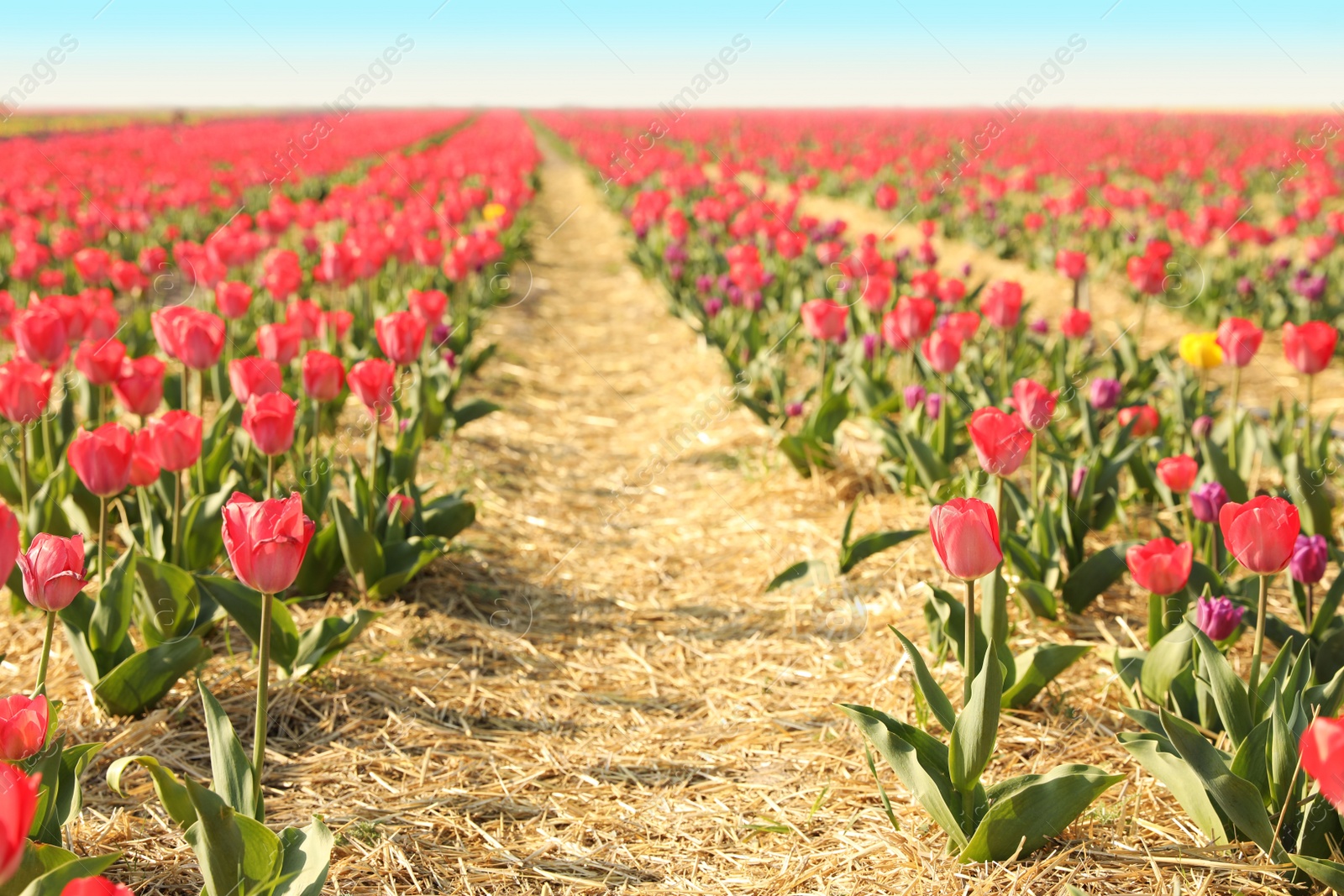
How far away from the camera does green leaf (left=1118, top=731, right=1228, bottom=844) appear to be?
2.21 meters

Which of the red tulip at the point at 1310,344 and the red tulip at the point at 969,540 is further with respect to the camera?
the red tulip at the point at 1310,344

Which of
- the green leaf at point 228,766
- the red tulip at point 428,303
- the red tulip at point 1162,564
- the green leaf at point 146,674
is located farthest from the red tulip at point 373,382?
the red tulip at point 1162,564

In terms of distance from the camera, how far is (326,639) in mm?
2936

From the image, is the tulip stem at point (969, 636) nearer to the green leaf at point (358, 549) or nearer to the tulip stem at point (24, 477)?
the green leaf at point (358, 549)

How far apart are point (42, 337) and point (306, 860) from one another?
231 cm

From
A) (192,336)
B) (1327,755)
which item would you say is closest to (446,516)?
(192,336)

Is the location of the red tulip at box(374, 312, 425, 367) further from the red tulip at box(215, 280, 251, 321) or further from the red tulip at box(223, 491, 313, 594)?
the red tulip at box(223, 491, 313, 594)

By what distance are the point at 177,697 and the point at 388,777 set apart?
0.69 m

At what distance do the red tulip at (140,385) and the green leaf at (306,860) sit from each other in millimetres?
1769

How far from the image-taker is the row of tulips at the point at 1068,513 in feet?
6.90

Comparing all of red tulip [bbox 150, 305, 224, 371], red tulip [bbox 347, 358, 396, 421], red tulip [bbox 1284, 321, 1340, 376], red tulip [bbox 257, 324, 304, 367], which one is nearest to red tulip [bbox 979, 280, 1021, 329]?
red tulip [bbox 1284, 321, 1340, 376]

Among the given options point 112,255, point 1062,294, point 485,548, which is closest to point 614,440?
point 485,548

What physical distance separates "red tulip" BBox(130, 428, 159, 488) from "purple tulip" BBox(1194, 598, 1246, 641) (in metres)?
2.65

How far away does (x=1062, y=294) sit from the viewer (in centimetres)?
1073
